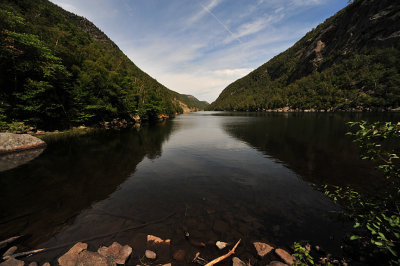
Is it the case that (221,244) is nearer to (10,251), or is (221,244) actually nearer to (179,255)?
(179,255)

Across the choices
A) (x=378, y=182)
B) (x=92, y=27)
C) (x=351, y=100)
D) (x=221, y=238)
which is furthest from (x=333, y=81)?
(x=92, y=27)

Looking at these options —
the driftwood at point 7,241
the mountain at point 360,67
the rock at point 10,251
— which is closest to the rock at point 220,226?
the rock at point 10,251

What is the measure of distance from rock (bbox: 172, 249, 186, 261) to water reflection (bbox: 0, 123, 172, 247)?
575 cm

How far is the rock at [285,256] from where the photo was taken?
5.47m

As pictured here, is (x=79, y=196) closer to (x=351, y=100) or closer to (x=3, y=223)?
(x=3, y=223)

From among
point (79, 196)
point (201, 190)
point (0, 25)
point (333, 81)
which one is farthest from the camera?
point (333, 81)

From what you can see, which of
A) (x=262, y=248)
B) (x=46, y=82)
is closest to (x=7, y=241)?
(x=262, y=248)

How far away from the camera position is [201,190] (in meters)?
10.9

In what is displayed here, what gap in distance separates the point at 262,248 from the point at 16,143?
3092cm

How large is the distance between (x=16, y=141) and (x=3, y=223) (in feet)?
67.2

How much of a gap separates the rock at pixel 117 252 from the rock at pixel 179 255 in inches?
67.5

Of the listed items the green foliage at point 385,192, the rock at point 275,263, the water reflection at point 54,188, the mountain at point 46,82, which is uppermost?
the mountain at point 46,82

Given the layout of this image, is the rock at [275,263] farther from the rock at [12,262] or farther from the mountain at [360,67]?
the mountain at [360,67]

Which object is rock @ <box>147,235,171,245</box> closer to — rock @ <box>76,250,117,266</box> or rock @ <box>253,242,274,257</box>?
rock @ <box>76,250,117,266</box>
